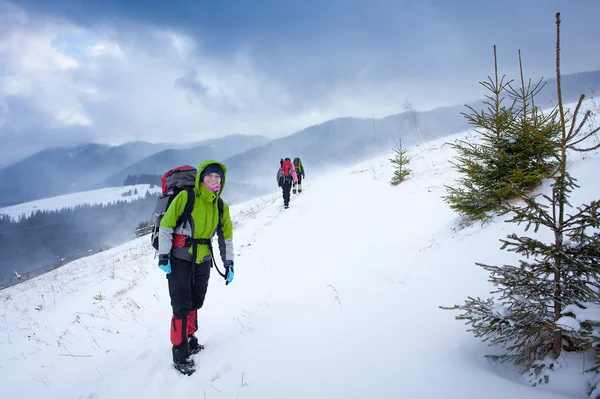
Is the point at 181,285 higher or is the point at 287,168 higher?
the point at 287,168

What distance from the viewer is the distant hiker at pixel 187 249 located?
11.2 feet

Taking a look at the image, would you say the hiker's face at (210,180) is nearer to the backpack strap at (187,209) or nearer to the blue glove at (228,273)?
the backpack strap at (187,209)

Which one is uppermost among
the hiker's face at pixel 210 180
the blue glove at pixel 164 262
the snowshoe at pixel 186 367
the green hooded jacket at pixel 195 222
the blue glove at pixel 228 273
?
the hiker's face at pixel 210 180

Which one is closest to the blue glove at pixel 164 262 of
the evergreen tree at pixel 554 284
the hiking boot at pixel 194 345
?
the hiking boot at pixel 194 345

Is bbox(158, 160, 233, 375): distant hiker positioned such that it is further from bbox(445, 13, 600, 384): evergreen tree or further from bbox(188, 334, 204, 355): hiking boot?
bbox(445, 13, 600, 384): evergreen tree

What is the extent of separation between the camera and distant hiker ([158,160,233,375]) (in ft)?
11.2

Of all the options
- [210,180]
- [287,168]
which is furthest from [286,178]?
[210,180]

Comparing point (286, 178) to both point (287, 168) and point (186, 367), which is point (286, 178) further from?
point (186, 367)

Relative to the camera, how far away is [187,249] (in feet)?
11.7

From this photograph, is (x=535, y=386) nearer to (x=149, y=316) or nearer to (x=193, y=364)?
(x=193, y=364)

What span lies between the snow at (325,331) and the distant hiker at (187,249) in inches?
21.6

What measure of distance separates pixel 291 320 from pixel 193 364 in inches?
56.3

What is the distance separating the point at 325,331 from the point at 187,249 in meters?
2.12

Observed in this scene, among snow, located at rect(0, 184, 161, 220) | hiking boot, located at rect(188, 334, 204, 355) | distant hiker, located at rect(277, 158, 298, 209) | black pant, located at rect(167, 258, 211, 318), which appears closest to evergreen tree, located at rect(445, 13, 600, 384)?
black pant, located at rect(167, 258, 211, 318)
